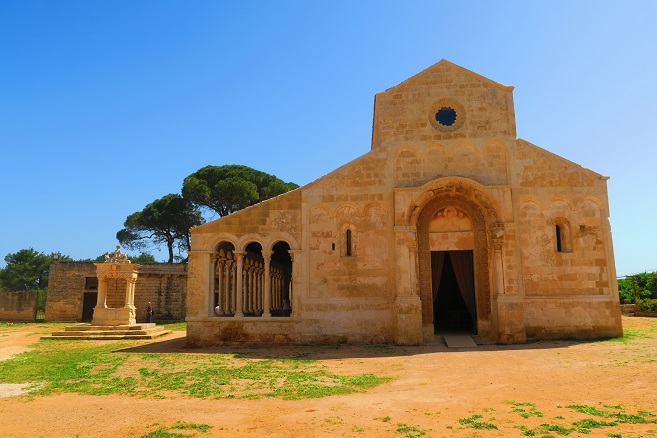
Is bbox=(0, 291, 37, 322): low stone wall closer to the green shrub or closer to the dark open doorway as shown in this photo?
the dark open doorway

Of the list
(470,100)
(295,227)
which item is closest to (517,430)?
(295,227)

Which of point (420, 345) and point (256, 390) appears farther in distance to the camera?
point (420, 345)

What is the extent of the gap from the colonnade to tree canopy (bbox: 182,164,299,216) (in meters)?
11.3

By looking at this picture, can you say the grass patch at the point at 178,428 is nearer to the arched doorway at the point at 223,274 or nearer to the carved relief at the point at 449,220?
the arched doorway at the point at 223,274

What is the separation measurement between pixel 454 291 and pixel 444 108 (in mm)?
8907

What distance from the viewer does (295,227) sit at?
1842cm

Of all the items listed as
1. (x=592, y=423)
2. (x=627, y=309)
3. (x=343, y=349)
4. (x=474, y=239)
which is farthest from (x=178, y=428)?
(x=627, y=309)

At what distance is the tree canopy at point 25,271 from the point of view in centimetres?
6272

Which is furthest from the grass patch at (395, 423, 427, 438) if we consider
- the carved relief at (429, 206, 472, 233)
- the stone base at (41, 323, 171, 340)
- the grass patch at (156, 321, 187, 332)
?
the grass patch at (156, 321, 187, 332)

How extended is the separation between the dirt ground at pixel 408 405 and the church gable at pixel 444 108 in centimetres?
936

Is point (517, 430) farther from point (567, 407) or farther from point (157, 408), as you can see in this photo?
point (157, 408)

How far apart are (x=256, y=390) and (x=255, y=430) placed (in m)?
2.87

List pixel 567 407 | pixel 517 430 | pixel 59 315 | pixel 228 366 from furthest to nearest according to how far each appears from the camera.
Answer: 1. pixel 59 315
2. pixel 228 366
3. pixel 567 407
4. pixel 517 430

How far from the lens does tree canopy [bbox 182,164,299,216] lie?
4144 cm
